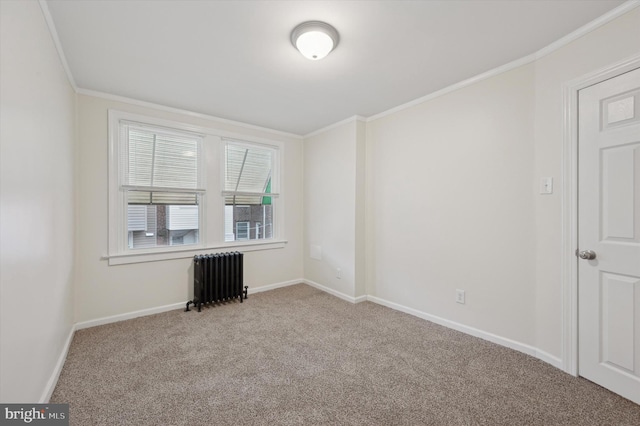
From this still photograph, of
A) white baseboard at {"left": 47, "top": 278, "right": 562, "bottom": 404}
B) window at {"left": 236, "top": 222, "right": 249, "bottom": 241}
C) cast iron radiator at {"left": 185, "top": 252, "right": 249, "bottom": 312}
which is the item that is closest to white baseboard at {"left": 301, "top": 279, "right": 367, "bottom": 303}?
white baseboard at {"left": 47, "top": 278, "right": 562, "bottom": 404}

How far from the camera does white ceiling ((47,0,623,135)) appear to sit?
1.79m

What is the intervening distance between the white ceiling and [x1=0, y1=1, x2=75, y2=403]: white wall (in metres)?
0.39

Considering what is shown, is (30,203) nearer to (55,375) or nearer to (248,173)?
(55,375)

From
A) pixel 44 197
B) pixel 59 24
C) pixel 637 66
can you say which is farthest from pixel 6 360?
pixel 637 66

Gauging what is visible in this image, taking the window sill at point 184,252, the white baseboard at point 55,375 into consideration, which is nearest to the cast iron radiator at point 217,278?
the window sill at point 184,252

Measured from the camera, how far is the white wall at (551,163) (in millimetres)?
2029

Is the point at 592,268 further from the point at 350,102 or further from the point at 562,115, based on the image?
the point at 350,102

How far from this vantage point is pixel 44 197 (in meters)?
1.81

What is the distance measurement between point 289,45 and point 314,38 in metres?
0.28

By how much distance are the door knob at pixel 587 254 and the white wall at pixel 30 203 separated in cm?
343

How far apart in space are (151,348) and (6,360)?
1.42 m

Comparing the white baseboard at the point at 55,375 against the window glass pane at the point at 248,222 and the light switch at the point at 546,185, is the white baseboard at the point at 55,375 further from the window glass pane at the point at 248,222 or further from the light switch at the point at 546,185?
the light switch at the point at 546,185

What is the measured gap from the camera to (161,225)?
3541 millimetres

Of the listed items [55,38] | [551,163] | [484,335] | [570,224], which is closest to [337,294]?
[484,335]
